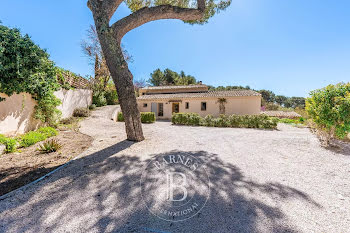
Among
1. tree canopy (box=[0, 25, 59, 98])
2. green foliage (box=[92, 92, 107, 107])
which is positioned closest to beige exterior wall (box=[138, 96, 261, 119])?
green foliage (box=[92, 92, 107, 107])

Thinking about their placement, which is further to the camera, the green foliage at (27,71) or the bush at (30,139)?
the green foliage at (27,71)

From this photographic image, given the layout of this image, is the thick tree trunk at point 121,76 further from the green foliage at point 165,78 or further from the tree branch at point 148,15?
the green foliage at point 165,78

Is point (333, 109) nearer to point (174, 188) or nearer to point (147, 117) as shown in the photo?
point (174, 188)

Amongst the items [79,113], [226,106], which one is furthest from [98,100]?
[226,106]

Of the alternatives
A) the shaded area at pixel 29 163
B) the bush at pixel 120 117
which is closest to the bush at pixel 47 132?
the shaded area at pixel 29 163

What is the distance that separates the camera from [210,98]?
725 inches

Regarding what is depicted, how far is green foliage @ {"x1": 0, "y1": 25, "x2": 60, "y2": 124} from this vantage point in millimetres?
5707

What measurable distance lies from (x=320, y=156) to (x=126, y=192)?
5.96 meters

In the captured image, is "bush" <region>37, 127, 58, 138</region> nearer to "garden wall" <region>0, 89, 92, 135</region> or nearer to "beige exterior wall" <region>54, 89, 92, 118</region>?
"garden wall" <region>0, 89, 92, 135</region>

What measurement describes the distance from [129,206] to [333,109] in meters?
7.26

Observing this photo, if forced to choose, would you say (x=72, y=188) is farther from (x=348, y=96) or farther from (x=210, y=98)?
(x=210, y=98)

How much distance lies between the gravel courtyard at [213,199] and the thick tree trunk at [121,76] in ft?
5.57

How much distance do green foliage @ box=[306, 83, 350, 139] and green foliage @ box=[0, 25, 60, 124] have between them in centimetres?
1245

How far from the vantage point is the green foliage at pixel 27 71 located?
18.7 ft
